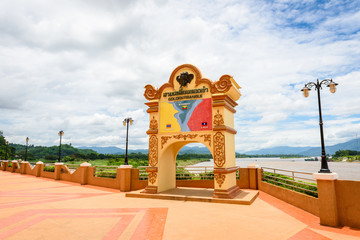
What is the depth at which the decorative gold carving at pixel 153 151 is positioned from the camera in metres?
12.2

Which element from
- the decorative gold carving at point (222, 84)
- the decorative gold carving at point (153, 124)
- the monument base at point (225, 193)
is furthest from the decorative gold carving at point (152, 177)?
the decorative gold carving at point (222, 84)

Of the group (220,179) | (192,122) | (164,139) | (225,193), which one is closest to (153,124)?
(164,139)

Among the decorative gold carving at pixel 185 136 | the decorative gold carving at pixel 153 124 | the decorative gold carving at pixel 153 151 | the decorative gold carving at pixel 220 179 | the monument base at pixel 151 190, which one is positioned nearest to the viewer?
the decorative gold carving at pixel 220 179

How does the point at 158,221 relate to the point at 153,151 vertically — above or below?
below

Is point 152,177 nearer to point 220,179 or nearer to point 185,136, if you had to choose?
point 185,136

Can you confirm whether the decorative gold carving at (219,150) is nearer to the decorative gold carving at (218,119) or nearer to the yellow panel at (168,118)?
the decorative gold carving at (218,119)

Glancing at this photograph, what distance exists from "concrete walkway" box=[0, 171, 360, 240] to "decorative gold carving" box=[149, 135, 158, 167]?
2216 mm

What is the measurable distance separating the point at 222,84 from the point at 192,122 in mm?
2443

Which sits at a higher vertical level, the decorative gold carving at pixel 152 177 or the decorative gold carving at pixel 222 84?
the decorative gold carving at pixel 222 84

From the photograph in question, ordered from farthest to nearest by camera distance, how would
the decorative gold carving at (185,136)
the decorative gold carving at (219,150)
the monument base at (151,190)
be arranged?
the monument base at (151,190) → the decorative gold carving at (185,136) → the decorative gold carving at (219,150)

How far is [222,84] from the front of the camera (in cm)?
1113

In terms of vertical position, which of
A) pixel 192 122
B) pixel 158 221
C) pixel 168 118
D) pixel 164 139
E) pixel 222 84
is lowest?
pixel 158 221

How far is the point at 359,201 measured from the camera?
21.4ft

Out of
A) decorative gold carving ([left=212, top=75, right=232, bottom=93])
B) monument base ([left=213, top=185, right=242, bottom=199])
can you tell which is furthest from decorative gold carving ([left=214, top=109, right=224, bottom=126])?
monument base ([left=213, top=185, right=242, bottom=199])
